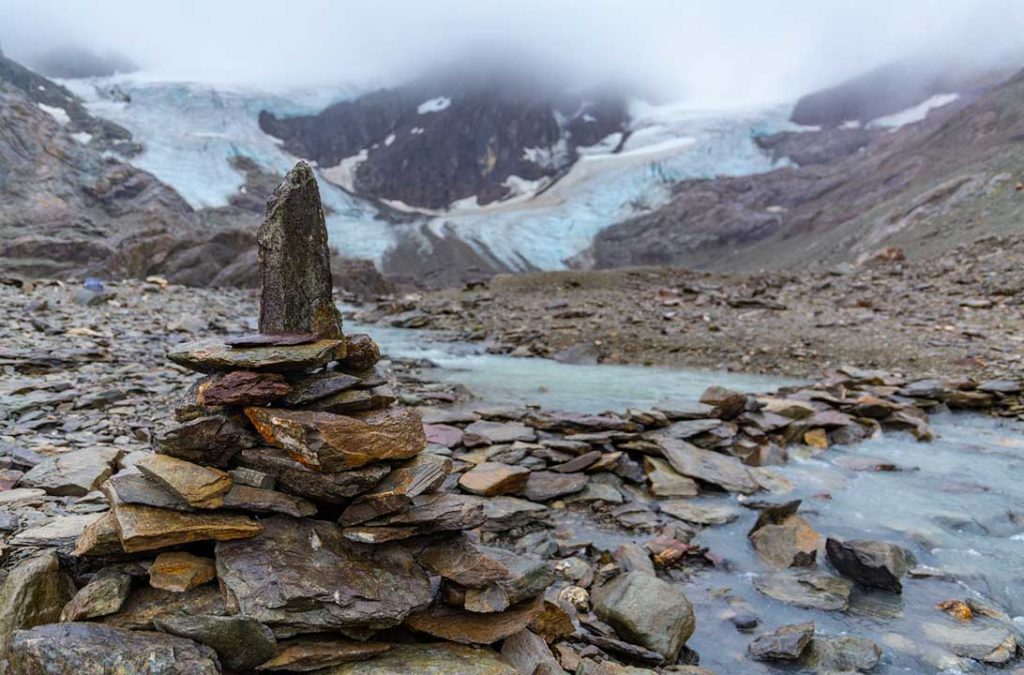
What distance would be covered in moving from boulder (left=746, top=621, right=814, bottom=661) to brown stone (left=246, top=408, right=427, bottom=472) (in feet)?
7.84

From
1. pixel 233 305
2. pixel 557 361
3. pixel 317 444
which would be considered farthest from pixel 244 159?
pixel 317 444

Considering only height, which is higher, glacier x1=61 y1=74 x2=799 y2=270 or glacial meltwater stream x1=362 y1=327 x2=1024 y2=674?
glacier x1=61 y1=74 x2=799 y2=270

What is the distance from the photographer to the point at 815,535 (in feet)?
17.0

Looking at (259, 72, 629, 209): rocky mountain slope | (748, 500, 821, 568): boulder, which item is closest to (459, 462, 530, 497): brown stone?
(748, 500, 821, 568): boulder

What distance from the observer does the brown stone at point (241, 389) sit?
3123mm

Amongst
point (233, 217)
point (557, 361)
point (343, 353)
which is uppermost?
point (233, 217)

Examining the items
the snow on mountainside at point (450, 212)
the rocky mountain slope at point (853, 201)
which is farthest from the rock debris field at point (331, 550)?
the snow on mountainside at point (450, 212)

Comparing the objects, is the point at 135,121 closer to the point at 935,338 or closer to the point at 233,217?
the point at 233,217

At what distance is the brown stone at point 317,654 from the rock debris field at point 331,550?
0.03 feet

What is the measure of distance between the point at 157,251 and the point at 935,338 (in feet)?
121

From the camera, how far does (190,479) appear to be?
2.89 metres

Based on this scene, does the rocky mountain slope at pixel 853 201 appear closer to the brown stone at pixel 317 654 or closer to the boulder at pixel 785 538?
the boulder at pixel 785 538

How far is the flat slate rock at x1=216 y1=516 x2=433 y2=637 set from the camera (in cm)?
259

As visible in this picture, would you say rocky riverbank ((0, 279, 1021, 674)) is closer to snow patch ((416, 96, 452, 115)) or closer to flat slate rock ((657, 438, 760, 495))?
flat slate rock ((657, 438, 760, 495))
